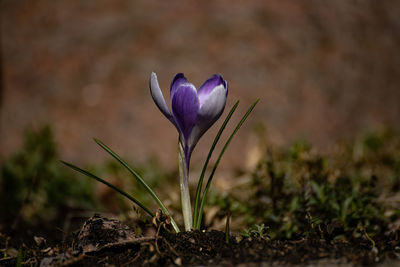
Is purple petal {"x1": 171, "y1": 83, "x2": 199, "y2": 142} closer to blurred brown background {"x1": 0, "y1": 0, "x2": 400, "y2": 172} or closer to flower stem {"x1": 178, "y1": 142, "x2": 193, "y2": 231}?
flower stem {"x1": 178, "y1": 142, "x2": 193, "y2": 231}

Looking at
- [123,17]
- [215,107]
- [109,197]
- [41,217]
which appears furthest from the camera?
[123,17]

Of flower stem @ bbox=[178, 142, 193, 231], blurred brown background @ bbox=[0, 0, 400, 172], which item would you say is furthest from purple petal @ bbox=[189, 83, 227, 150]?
blurred brown background @ bbox=[0, 0, 400, 172]

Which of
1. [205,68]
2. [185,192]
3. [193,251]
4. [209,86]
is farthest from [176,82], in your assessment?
[205,68]

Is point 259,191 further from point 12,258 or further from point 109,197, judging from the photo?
point 109,197

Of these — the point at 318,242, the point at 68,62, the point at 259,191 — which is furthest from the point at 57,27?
the point at 318,242

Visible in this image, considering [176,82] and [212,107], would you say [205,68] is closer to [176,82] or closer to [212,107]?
[176,82]
